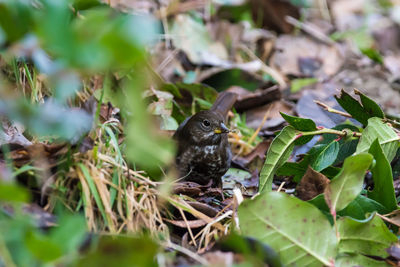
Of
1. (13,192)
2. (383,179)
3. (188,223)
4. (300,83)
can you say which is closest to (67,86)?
(13,192)

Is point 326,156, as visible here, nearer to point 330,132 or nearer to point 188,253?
point 330,132

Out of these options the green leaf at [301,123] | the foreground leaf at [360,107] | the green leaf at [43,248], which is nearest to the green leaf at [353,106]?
the foreground leaf at [360,107]

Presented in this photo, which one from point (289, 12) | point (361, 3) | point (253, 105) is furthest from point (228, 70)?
point (361, 3)

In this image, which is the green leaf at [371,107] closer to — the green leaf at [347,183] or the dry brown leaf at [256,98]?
the green leaf at [347,183]

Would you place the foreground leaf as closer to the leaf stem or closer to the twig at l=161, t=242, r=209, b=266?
the leaf stem

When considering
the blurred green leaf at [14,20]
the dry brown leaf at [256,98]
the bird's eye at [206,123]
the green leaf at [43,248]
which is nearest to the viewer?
the blurred green leaf at [14,20]

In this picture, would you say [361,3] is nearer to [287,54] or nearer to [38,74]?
[287,54]
